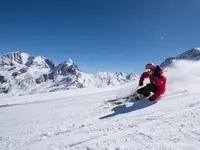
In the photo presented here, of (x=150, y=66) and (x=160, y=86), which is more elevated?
(x=150, y=66)

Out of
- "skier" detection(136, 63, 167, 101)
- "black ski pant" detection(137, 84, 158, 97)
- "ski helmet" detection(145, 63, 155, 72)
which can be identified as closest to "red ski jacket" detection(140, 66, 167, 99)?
"skier" detection(136, 63, 167, 101)

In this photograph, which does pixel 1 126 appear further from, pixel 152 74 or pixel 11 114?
pixel 152 74

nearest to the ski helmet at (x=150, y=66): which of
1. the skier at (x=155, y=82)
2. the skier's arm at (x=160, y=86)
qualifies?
the skier at (x=155, y=82)

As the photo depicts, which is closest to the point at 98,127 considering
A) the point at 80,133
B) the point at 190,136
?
the point at 80,133

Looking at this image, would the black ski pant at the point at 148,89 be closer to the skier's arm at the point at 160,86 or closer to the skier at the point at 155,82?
the skier at the point at 155,82

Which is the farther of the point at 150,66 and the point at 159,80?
the point at 150,66

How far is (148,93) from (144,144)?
6155mm

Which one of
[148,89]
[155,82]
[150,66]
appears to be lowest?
[148,89]

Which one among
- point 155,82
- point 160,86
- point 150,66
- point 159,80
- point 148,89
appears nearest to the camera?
point 160,86

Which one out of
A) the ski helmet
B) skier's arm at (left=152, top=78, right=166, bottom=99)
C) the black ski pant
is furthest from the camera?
the ski helmet

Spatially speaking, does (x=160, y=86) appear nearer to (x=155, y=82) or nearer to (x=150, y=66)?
(x=155, y=82)

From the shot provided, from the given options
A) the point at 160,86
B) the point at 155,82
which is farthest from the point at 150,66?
the point at 160,86

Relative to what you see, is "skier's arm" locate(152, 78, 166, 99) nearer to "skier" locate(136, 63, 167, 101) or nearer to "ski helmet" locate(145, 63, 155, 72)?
"skier" locate(136, 63, 167, 101)

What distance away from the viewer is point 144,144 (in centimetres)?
396
